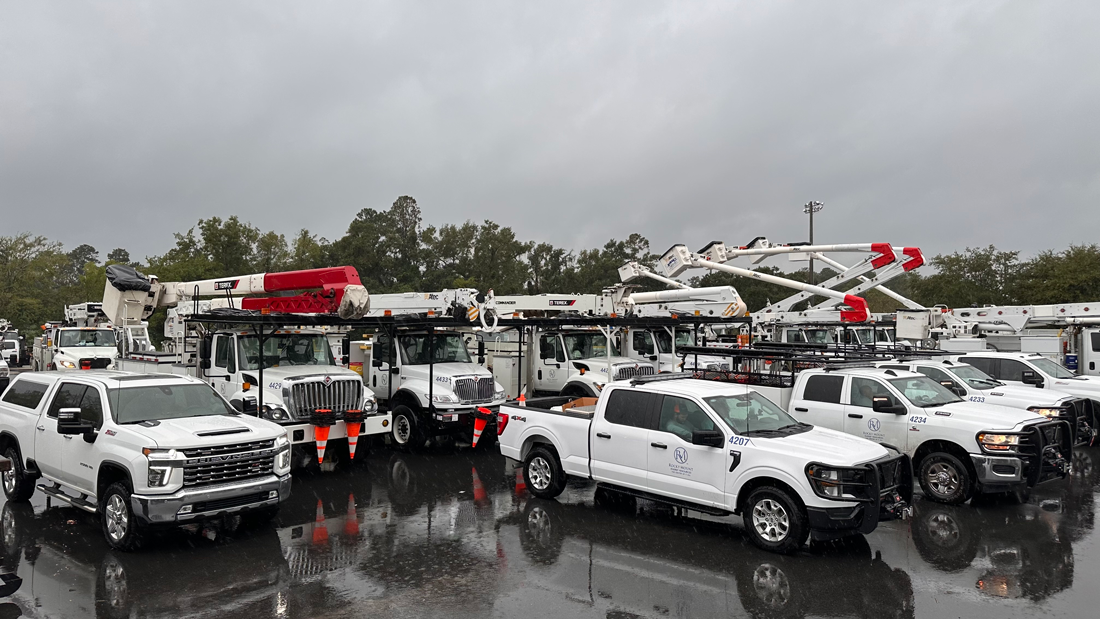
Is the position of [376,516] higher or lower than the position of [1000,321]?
lower

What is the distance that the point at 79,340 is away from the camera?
24.7 m

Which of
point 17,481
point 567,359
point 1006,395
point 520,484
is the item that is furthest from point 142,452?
point 1006,395

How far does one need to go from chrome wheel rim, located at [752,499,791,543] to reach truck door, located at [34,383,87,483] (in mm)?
7748

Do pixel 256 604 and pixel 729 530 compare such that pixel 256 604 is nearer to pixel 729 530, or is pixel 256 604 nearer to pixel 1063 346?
pixel 729 530

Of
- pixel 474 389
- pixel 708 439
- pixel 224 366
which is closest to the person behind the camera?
pixel 708 439

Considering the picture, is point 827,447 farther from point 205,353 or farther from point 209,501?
point 205,353

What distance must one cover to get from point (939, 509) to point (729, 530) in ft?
10.5

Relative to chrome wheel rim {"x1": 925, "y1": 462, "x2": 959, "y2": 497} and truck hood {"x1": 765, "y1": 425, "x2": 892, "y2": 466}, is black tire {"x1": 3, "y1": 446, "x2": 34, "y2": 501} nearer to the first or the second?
truck hood {"x1": 765, "y1": 425, "x2": 892, "y2": 466}

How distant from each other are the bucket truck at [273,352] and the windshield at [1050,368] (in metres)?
13.5

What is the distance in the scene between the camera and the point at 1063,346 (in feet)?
72.7

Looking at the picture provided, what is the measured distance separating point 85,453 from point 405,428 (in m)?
6.81

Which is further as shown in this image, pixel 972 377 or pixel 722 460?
pixel 972 377

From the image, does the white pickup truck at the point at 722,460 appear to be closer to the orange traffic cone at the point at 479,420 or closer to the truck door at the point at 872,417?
the truck door at the point at 872,417

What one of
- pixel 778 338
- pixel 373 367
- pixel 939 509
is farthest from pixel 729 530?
pixel 778 338
